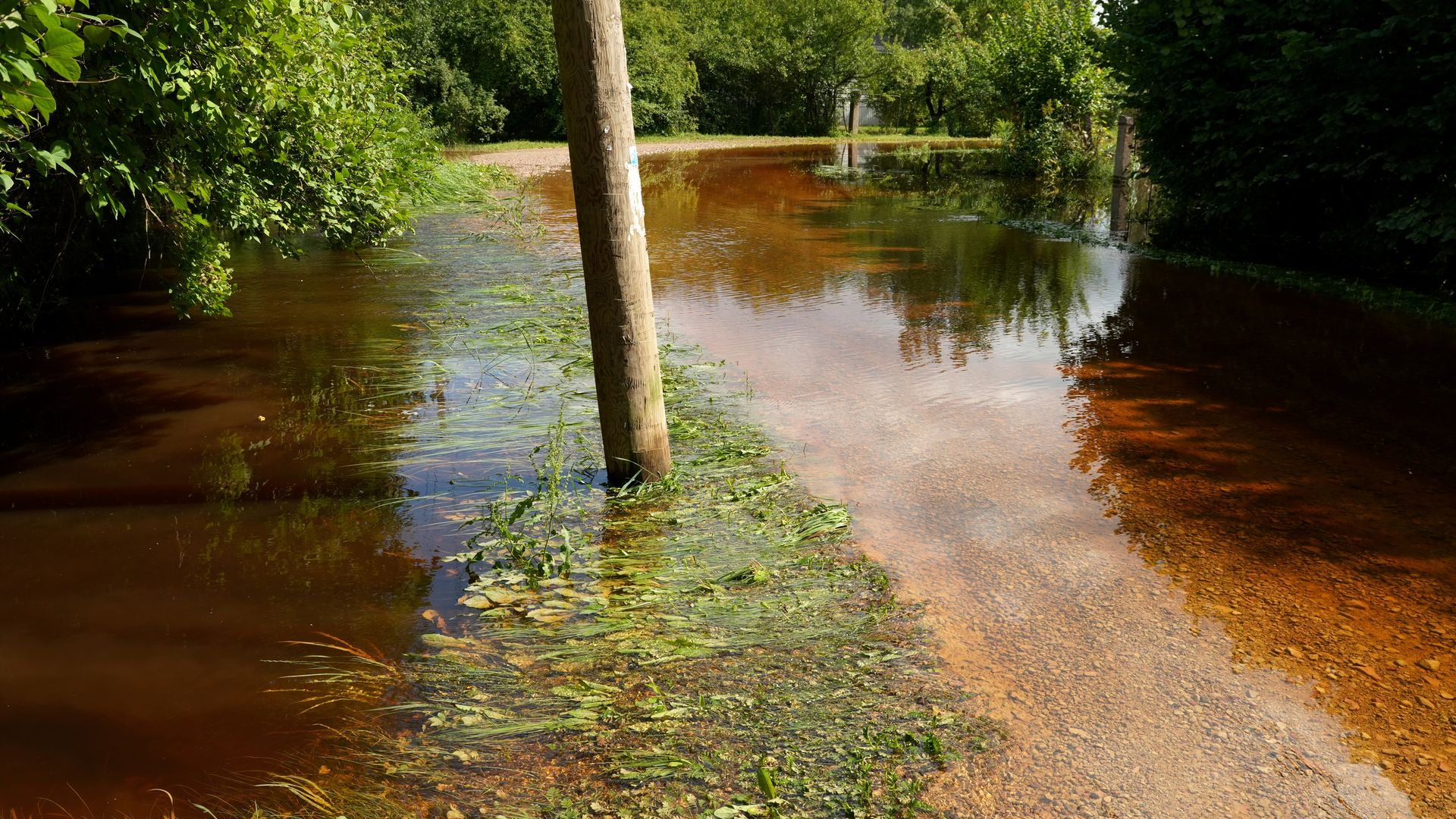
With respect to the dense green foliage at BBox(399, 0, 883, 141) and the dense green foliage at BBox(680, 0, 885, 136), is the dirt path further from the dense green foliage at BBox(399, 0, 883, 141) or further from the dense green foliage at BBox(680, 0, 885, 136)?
the dense green foliage at BBox(680, 0, 885, 136)

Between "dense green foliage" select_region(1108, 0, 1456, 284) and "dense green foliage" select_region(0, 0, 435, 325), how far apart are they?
7.83 metres

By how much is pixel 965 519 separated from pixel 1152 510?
0.93m

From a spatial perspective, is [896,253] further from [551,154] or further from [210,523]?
[551,154]

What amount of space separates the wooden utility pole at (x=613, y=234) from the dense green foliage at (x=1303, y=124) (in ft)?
22.7

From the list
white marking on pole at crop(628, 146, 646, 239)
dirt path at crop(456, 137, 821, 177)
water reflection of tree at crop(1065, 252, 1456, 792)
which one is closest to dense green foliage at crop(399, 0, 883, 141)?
dirt path at crop(456, 137, 821, 177)

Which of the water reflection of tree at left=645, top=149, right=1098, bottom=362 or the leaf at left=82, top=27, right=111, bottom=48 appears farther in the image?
the water reflection of tree at left=645, top=149, right=1098, bottom=362

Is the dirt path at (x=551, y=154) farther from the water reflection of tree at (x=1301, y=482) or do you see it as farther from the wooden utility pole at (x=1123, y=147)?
the water reflection of tree at (x=1301, y=482)

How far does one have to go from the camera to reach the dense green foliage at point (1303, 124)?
311 inches

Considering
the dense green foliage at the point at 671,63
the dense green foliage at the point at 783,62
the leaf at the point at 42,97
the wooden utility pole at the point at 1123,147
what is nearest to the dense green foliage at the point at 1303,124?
the wooden utility pole at the point at 1123,147

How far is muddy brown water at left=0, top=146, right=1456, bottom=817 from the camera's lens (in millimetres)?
2836

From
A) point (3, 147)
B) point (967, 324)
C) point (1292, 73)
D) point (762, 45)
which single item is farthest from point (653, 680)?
point (762, 45)

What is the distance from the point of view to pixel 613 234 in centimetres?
417

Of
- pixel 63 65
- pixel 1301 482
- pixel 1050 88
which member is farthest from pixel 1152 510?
pixel 1050 88

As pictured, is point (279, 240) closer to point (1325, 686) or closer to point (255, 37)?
point (255, 37)
